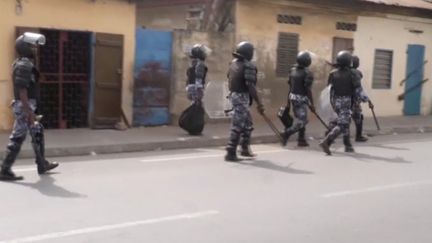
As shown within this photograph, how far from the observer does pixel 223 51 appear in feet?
49.5

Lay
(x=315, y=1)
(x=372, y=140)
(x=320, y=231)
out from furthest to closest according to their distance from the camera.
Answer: (x=315, y=1), (x=372, y=140), (x=320, y=231)

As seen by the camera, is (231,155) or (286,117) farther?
(286,117)

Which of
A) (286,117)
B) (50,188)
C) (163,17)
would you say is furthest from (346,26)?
(50,188)

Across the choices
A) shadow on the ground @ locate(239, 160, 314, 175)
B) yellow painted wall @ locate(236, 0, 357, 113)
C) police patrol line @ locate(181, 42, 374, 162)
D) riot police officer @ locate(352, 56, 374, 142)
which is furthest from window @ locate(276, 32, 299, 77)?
shadow on the ground @ locate(239, 160, 314, 175)

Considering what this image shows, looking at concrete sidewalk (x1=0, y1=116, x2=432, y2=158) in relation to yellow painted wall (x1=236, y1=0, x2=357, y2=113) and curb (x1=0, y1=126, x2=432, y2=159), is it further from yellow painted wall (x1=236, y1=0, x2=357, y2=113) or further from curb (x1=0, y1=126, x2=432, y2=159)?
yellow painted wall (x1=236, y1=0, x2=357, y2=113)

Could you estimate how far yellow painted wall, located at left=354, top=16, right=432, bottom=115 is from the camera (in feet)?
60.2

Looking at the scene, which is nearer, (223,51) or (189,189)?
(189,189)

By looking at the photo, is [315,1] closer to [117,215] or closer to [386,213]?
[386,213]

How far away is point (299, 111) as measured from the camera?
40.2 feet

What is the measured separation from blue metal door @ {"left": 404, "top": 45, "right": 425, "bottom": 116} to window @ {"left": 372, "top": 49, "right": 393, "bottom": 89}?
2.74ft

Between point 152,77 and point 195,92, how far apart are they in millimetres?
1713

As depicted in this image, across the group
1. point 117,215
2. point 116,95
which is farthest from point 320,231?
point 116,95

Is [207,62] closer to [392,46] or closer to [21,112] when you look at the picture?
[392,46]

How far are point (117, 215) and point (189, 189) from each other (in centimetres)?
158
